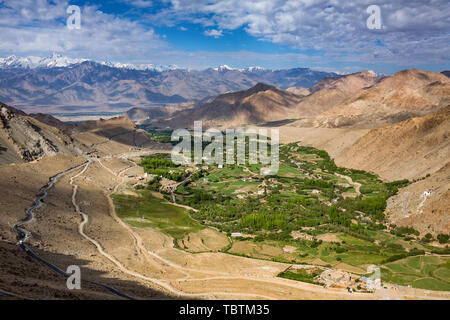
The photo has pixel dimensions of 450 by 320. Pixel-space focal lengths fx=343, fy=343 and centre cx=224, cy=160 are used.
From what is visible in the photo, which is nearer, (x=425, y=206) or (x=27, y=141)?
(x=425, y=206)

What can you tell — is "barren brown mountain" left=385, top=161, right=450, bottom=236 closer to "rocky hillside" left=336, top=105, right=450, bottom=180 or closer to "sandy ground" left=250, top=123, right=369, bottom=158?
"rocky hillside" left=336, top=105, right=450, bottom=180

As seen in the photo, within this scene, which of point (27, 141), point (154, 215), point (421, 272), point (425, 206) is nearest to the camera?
point (421, 272)

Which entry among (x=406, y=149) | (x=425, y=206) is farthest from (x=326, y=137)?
(x=425, y=206)

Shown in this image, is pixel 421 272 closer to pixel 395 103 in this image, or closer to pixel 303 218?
pixel 303 218

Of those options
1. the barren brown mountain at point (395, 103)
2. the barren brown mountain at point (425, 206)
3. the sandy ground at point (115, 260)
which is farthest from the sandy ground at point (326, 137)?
the sandy ground at point (115, 260)

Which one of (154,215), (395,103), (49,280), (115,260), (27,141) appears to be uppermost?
(395,103)

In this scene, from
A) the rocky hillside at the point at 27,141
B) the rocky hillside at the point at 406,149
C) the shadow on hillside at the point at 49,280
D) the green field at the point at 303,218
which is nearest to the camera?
the shadow on hillside at the point at 49,280

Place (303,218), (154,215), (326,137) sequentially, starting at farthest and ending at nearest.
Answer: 1. (326,137)
2. (154,215)
3. (303,218)

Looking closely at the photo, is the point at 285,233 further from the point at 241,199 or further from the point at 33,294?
the point at 33,294

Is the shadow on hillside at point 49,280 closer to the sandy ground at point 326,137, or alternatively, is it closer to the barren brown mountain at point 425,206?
the barren brown mountain at point 425,206
